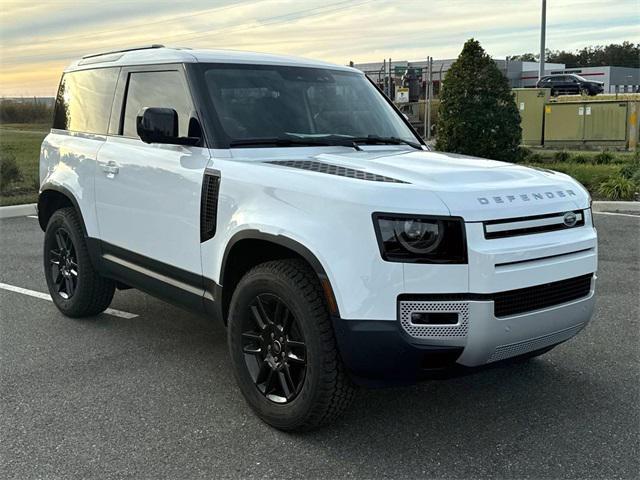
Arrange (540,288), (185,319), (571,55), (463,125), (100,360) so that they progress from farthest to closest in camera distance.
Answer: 1. (571,55)
2. (463,125)
3. (185,319)
4. (100,360)
5. (540,288)

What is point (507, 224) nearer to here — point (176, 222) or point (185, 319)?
point (176, 222)

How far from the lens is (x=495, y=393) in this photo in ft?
13.3

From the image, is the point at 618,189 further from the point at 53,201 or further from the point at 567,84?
the point at 567,84

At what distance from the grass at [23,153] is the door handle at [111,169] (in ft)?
26.7

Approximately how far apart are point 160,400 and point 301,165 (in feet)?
5.29

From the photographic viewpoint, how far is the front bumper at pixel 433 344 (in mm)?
3039

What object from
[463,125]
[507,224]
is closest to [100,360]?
[507,224]

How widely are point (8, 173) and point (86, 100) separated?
9.41 m

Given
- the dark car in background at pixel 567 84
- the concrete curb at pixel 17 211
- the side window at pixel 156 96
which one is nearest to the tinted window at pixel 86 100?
the side window at pixel 156 96

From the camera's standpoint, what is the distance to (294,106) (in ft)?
14.5

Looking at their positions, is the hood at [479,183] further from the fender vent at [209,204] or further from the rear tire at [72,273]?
the rear tire at [72,273]

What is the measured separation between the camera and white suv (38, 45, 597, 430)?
3033 millimetres

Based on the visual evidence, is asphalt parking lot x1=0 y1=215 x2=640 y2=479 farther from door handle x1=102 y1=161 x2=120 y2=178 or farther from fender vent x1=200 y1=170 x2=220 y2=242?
door handle x1=102 y1=161 x2=120 y2=178

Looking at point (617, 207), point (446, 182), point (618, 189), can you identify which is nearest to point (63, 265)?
point (446, 182)
